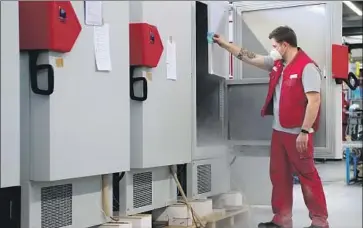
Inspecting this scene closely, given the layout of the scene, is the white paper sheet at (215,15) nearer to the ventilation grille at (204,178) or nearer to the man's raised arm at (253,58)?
the man's raised arm at (253,58)

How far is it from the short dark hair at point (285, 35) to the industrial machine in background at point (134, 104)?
211mm

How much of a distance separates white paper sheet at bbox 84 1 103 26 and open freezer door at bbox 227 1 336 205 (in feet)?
5.55

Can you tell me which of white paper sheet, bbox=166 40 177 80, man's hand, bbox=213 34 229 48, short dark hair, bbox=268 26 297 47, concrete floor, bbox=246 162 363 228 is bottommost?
concrete floor, bbox=246 162 363 228

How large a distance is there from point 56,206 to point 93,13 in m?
0.88

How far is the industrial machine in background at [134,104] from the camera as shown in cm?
205

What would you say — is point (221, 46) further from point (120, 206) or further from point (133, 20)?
point (120, 206)

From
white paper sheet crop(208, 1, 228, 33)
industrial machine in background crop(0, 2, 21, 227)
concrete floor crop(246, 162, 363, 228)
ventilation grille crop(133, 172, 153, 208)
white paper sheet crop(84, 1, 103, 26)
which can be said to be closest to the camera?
industrial machine in background crop(0, 2, 21, 227)

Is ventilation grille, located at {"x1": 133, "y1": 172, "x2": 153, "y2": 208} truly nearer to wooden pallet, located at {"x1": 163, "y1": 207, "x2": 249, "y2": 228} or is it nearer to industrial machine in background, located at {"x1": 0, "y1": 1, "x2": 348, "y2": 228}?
industrial machine in background, located at {"x1": 0, "y1": 1, "x2": 348, "y2": 228}

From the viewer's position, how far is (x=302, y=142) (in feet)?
11.0

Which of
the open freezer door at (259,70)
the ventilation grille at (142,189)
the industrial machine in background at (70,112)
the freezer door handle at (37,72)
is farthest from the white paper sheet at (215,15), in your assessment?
the freezer door handle at (37,72)

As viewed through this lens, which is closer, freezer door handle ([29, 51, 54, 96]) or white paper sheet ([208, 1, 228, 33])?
freezer door handle ([29, 51, 54, 96])

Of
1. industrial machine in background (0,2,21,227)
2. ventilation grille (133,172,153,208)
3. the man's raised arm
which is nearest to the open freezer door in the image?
the man's raised arm

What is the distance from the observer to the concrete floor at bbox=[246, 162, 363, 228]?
4.14 metres

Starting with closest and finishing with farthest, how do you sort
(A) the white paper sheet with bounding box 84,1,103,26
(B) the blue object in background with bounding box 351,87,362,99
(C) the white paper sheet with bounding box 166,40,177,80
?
(A) the white paper sheet with bounding box 84,1,103,26 < (C) the white paper sheet with bounding box 166,40,177,80 < (B) the blue object in background with bounding box 351,87,362,99
